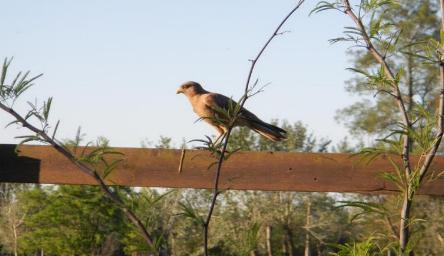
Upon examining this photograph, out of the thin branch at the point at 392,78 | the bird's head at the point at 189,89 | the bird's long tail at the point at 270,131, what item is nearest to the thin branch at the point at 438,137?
the thin branch at the point at 392,78

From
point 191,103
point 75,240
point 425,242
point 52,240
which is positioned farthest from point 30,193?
point 191,103

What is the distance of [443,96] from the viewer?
4.13 ft

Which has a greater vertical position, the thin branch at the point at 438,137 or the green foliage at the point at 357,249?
the thin branch at the point at 438,137

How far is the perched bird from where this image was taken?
3.10m

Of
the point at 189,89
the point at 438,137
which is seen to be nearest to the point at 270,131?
the point at 189,89

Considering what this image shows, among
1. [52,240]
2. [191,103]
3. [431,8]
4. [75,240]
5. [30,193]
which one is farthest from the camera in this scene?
[431,8]

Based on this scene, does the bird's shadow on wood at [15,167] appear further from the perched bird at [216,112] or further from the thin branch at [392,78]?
the thin branch at [392,78]

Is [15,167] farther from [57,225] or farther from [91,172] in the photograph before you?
[57,225]

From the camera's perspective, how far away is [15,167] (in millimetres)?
2475

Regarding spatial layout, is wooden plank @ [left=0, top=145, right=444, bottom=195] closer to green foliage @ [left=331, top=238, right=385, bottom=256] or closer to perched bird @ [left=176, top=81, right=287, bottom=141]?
perched bird @ [left=176, top=81, right=287, bottom=141]

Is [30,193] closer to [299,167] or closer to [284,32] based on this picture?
[299,167]

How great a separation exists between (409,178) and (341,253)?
167mm

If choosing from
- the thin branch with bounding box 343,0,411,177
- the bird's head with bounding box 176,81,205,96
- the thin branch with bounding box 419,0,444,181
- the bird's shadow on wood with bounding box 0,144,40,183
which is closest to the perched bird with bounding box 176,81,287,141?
the bird's head with bounding box 176,81,205,96

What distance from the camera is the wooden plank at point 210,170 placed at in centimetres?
244
